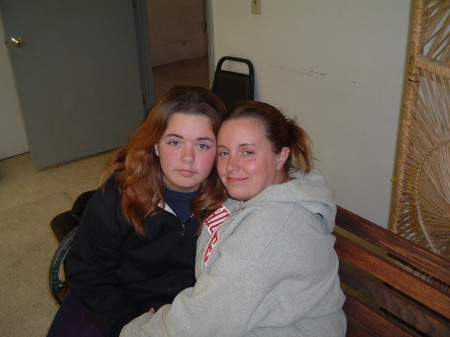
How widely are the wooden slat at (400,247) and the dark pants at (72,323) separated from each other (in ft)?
2.74

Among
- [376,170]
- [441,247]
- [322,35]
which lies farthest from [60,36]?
[441,247]

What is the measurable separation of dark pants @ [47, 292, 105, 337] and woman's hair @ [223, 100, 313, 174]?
0.78 metres

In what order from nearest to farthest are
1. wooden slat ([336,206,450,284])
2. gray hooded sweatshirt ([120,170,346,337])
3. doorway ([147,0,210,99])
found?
1. gray hooded sweatshirt ([120,170,346,337])
2. wooden slat ([336,206,450,284])
3. doorway ([147,0,210,99])

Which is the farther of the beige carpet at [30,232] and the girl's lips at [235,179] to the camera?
the beige carpet at [30,232]

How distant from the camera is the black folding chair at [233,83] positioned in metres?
2.55

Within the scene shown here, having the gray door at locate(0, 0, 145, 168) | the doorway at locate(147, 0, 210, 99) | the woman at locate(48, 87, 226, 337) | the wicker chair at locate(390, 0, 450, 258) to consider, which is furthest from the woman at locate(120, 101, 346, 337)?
the doorway at locate(147, 0, 210, 99)

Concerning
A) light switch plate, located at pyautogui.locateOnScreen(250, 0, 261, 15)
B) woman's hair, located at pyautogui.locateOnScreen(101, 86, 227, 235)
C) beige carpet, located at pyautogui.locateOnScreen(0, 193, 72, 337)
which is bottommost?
beige carpet, located at pyautogui.locateOnScreen(0, 193, 72, 337)

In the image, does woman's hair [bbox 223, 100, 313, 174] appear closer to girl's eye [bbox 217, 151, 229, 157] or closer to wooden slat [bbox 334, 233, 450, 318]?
girl's eye [bbox 217, 151, 229, 157]

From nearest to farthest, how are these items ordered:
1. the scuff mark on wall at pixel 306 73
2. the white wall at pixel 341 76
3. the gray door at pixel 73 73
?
the white wall at pixel 341 76 < the scuff mark on wall at pixel 306 73 < the gray door at pixel 73 73

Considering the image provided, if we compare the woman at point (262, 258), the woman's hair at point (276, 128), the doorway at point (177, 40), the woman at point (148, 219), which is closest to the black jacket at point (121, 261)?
the woman at point (148, 219)

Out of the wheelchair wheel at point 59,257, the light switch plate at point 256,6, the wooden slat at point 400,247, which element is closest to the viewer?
the wooden slat at point 400,247

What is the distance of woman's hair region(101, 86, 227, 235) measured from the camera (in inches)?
47.1

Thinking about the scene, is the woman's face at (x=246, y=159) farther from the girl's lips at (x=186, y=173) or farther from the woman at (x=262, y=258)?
the girl's lips at (x=186, y=173)

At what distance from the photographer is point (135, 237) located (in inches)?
48.6
